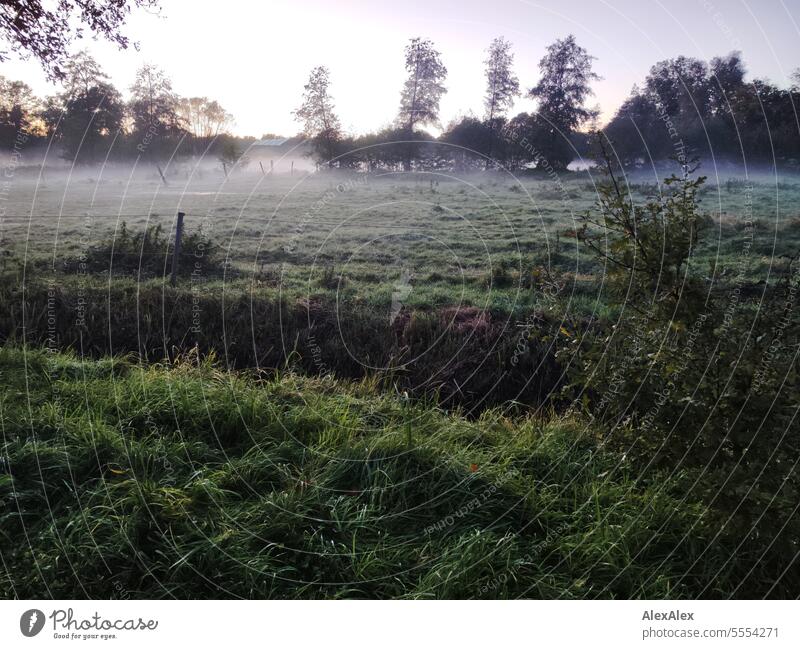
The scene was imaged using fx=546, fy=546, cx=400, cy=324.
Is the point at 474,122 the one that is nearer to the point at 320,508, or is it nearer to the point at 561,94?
the point at 561,94

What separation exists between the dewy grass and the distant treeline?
2.94m

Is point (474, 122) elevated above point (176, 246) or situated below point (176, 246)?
above

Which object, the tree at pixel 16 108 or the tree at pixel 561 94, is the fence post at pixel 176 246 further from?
the tree at pixel 561 94

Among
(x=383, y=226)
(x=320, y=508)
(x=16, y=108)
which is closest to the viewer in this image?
(x=320, y=508)

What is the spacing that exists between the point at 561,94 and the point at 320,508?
14.6 feet

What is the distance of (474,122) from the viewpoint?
6301 mm

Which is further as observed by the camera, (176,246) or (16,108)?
(176,246)

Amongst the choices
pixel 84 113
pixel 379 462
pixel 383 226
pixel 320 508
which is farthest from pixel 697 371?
pixel 383 226

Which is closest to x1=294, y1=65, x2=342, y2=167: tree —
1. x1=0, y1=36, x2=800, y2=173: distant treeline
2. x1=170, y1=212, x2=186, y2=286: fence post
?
x1=0, y1=36, x2=800, y2=173: distant treeline

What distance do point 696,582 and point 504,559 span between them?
1.09 meters

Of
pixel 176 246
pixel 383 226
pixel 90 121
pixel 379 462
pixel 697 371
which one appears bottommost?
pixel 379 462

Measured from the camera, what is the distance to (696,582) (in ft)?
10.3

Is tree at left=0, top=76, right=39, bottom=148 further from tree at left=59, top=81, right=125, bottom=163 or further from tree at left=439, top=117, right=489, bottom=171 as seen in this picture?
tree at left=439, top=117, right=489, bottom=171

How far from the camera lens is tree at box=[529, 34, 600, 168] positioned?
4641mm
